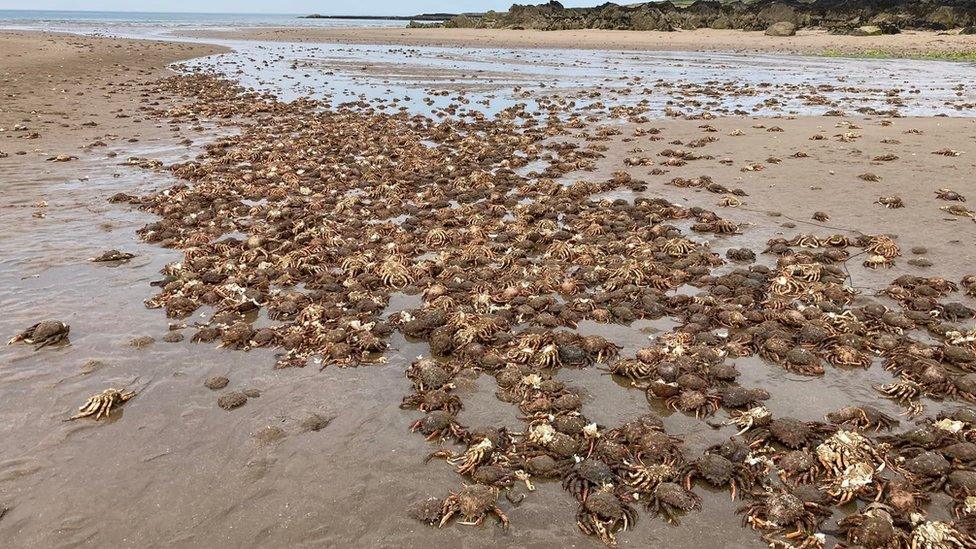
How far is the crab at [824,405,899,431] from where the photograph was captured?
659cm

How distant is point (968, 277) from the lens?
9633mm

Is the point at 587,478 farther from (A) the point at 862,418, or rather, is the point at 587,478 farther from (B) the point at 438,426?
(A) the point at 862,418

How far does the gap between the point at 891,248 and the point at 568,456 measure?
8750 mm

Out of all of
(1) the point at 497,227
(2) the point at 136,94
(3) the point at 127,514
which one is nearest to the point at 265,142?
(1) the point at 497,227

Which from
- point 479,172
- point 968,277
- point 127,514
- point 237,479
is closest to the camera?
point 127,514

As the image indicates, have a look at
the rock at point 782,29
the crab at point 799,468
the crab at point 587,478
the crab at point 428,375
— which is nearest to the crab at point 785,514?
the crab at point 799,468

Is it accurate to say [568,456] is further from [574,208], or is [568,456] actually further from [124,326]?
[574,208]

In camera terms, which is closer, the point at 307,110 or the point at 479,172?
the point at 479,172

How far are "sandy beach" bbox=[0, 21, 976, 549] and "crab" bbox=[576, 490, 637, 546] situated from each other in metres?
0.02

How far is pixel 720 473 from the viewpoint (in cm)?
589

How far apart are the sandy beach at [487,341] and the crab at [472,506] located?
3cm

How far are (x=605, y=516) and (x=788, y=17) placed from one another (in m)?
88.2

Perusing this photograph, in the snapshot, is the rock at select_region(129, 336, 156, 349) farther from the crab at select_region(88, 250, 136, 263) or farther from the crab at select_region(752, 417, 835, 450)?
the crab at select_region(752, 417, 835, 450)

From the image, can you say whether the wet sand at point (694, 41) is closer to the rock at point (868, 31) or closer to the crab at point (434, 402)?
the rock at point (868, 31)
